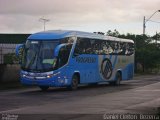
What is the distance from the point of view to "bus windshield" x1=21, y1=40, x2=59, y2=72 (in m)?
30.2

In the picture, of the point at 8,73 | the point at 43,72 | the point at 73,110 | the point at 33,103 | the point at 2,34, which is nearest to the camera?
the point at 73,110

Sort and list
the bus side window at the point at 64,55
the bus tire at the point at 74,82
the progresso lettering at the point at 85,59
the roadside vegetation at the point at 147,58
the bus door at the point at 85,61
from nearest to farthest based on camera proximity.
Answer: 1. the bus side window at the point at 64,55
2. the bus tire at the point at 74,82
3. the bus door at the point at 85,61
4. the progresso lettering at the point at 85,59
5. the roadside vegetation at the point at 147,58

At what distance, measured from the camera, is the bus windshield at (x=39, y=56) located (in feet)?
99.1

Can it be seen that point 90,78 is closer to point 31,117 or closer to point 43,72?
point 43,72

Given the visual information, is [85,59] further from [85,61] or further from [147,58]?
[147,58]

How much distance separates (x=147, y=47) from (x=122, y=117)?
68362 millimetres

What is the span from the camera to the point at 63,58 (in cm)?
3073

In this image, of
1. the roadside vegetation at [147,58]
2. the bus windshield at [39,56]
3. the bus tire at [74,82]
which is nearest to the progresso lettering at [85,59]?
the bus tire at [74,82]

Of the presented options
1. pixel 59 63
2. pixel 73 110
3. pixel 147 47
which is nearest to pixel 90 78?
pixel 59 63

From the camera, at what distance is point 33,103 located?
21766 mm

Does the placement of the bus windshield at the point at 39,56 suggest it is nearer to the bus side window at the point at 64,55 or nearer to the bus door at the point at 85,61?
the bus side window at the point at 64,55

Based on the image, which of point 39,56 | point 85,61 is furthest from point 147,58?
point 39,56

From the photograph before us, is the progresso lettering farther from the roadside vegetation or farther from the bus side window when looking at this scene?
the roadside vegetation

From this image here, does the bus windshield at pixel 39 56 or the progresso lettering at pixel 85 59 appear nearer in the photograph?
the bus windshield at pixel 39 56
